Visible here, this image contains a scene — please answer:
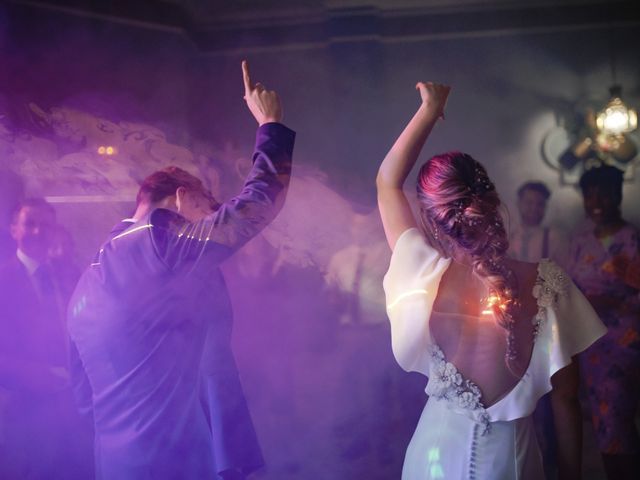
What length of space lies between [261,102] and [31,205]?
865 millimetres

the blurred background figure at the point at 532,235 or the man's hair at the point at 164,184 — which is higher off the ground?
the man's hair at the point at 164,184

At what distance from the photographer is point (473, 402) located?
1.39 metres

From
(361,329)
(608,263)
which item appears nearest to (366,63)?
(361,329)

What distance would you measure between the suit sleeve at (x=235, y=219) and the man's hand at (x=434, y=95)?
1.60 feet

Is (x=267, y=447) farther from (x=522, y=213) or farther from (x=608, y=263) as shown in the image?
(x=608, y=263)

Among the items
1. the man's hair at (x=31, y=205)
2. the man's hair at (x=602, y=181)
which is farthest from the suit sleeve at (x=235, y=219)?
the man's hair at (x=602, y=181)

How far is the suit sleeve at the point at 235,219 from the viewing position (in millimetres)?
1715

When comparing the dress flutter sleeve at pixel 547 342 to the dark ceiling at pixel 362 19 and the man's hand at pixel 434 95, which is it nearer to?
the man's hand at pixel 434 95

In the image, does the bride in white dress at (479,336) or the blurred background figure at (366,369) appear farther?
the blurred background figure at (366,369)

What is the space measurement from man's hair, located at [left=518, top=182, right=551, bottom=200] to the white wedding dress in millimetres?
611

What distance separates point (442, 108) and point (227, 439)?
1333 millimetres

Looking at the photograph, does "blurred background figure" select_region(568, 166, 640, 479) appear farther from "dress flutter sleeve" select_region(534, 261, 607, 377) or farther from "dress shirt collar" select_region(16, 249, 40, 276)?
"dress shirt collar" select_region(16, 249, 40, 276)

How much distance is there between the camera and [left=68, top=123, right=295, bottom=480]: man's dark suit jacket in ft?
5.64

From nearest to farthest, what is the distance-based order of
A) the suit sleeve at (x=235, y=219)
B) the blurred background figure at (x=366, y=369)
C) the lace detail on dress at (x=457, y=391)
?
the lace detail on dress at (x=457, y=391), the suit sleeve at (x=235, y=219), the blurred background figure at (x=366, y=369)
